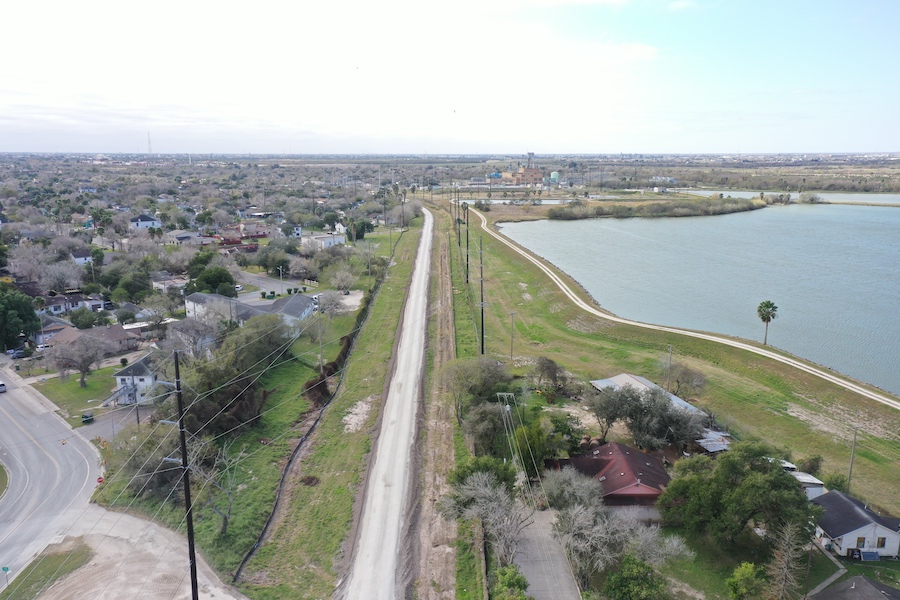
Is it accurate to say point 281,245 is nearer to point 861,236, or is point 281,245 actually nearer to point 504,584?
point 504,584

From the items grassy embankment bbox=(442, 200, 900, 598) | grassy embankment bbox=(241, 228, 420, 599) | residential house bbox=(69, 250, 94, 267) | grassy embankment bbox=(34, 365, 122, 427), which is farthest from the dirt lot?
residential house bbox=(69, 250, 94, 267)

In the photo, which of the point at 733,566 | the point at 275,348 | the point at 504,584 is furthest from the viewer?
the point at 275,348

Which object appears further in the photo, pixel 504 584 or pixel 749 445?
pixel 749 445

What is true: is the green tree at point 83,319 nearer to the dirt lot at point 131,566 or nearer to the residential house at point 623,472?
the dirt lot at point 131,566

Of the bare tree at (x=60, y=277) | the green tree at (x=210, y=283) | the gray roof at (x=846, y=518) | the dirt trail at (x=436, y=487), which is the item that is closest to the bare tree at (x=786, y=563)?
the gray roof at (x=846, y=518)

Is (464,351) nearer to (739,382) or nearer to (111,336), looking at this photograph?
(739,382)

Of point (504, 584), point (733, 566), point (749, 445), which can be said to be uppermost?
point (749, 445)

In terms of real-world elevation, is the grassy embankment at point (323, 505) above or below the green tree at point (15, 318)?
below

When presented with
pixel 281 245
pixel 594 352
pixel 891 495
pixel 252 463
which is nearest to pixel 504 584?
pixel 252 463
